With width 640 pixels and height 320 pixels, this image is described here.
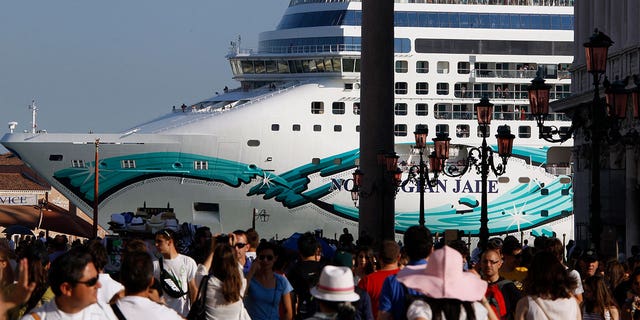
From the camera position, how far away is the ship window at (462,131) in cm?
5872

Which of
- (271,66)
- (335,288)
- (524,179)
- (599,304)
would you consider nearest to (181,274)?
(599,304)

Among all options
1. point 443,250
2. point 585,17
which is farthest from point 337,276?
point 585,17

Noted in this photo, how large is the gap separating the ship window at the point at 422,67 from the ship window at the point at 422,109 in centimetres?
117

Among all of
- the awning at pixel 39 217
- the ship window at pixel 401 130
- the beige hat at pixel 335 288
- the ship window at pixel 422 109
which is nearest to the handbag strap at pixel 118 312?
the beige hat at pixel 335 288

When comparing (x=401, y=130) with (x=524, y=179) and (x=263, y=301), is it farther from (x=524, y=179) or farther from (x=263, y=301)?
(x=263, y=301)

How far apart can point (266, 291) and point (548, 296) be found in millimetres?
2139

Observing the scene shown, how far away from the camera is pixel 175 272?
37.7ft

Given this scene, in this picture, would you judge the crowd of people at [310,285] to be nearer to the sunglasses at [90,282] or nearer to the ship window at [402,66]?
the sunglasses at [90,282]

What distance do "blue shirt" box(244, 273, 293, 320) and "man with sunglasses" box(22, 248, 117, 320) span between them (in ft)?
10.8

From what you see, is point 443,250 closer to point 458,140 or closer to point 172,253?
point 172,253

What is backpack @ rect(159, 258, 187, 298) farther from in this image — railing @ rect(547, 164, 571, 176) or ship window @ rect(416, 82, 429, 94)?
railing @ rect(547, 164, 571, 176)

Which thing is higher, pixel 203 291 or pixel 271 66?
pixel 271 66

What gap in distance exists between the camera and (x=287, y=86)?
5903 centimetres

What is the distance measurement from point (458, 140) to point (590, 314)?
47.7 m
